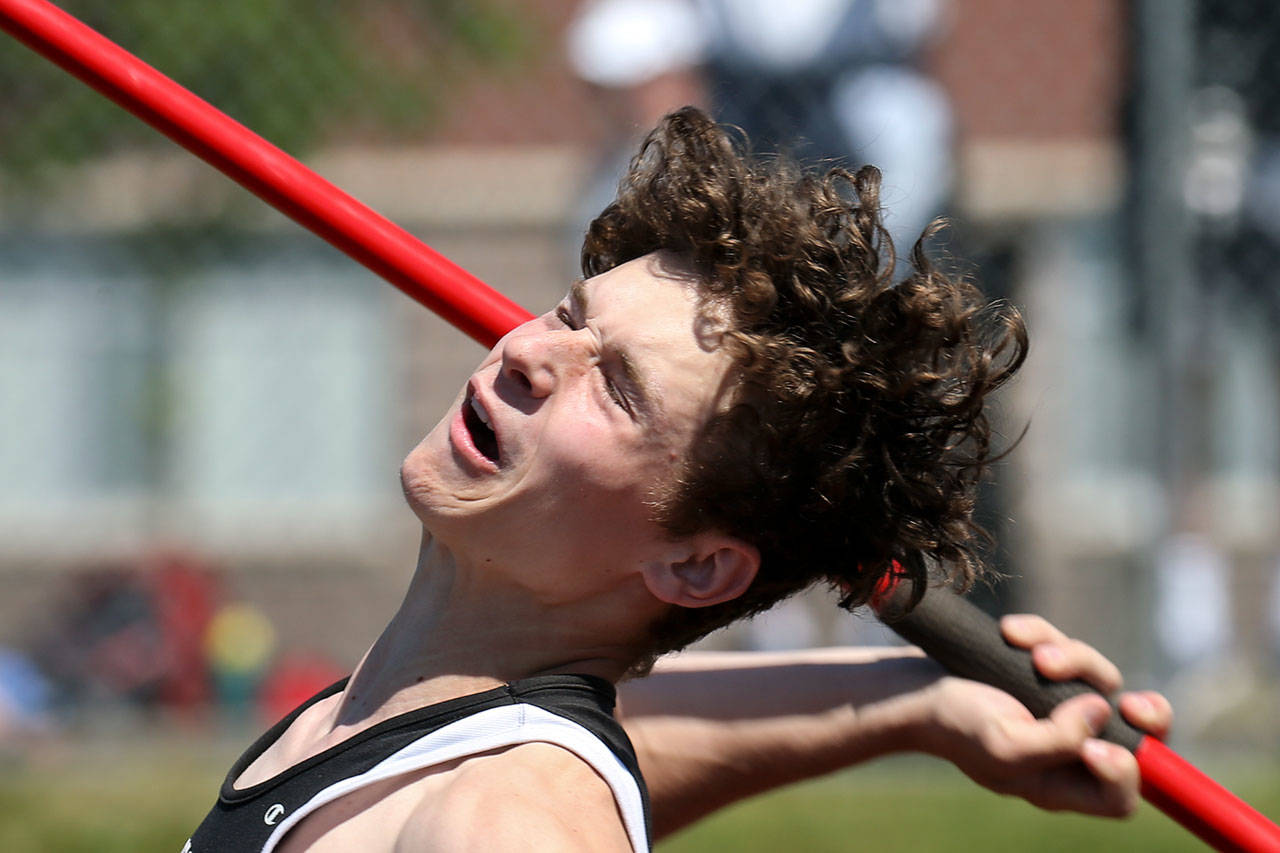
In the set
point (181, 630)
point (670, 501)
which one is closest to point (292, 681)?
point (181, 630)

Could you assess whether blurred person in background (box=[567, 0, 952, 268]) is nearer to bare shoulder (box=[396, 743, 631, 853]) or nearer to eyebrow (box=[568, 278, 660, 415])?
eyebrow (box=[568, 278, 660, 415])

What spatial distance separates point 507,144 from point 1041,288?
3169 millimetres

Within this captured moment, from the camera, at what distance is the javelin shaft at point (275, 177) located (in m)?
1.78

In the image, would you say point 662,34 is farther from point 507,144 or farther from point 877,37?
point 507,144

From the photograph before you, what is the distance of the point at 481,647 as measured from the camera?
1542mm

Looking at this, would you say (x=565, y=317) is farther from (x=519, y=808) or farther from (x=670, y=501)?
(x=519, y=808)

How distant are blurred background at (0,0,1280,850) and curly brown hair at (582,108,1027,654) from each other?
5.29ft

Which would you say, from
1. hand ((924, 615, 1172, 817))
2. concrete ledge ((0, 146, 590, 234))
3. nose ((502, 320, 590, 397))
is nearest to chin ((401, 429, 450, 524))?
nose ((502, 320, 590, 397))

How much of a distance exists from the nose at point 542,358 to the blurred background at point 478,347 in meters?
1.71

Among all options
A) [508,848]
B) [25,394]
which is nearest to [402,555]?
[25,394]

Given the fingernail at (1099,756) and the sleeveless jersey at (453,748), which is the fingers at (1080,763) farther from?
the sleeveless jersey at (453,748)

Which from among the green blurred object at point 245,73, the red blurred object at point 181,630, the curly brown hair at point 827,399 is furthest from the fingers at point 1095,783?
the red blurred object at point 181,630

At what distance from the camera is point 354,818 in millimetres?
1396

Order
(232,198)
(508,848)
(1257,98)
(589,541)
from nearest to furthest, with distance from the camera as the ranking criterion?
(508,848), (589,541), (1257,98), (232,198)
